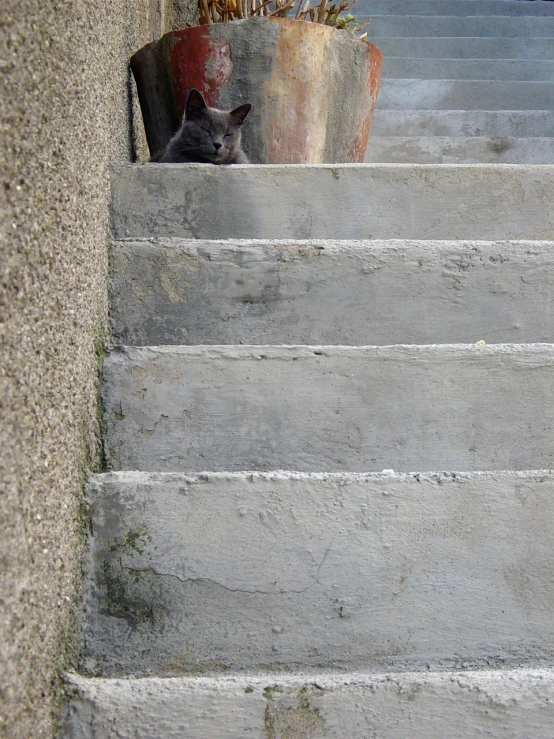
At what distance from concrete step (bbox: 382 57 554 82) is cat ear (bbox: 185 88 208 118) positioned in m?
1.89

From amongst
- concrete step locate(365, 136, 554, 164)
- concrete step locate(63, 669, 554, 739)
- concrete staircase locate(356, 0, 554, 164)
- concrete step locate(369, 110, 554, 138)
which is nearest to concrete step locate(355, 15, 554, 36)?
concrete staircase locate(356, 0, 554, 164)

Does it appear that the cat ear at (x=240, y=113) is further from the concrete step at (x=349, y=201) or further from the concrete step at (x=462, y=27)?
the concrete step at (x=462, y=27)

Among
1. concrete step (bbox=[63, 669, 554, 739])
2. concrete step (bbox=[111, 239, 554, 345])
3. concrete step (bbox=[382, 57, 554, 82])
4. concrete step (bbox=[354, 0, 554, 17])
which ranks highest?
concrete step (bbox=[354, 0, 554, 17])

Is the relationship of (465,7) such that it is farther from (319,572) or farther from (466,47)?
(319,572)

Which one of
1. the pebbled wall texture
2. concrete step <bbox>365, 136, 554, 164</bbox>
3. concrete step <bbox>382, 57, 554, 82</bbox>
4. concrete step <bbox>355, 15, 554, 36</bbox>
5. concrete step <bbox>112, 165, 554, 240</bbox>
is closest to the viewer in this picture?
the pebbled wall texture

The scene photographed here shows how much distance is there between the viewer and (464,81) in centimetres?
383

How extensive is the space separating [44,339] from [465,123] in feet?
9.67

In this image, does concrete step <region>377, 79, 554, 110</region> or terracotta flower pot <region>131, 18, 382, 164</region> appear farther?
concrete step <region>377, 79, 554, 110</region>

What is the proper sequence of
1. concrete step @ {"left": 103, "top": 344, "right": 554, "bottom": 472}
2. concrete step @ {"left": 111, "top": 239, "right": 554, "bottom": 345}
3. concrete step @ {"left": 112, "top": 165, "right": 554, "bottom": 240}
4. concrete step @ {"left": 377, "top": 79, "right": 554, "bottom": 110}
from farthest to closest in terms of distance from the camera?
concrete step @ {"left": 377, "top": 79, "right": 554, "bottom": 110} < concrete step @ {"left": 112, "top": 165, "right": 554, "bottom": 240} < concrete step @ {"left": 111, "top": 239, "right": 554, "bottom": 345} < concrete step @ {"left": 103, "top": 344, "right": 554, "bottom": 472}

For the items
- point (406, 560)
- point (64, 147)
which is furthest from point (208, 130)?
point (406, 560)

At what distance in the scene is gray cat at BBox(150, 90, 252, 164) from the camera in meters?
2.40

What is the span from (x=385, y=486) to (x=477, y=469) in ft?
0.71

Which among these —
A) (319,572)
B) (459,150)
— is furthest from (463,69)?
(319,572)

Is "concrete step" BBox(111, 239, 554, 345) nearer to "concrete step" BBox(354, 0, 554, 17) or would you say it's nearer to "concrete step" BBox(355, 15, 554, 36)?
"concrete step" BBox(355, 15, 554, 36)
